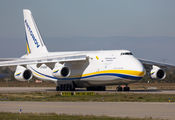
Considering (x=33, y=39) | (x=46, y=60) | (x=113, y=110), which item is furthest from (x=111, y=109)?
(x=33, y=39)

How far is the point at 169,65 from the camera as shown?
4041cm

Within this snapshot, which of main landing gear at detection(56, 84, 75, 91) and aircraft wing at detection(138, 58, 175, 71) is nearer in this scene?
aircraft wing at detection(138, 58, 175, 71)

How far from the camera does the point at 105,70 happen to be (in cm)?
3531

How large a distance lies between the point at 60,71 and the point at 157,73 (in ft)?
38.6

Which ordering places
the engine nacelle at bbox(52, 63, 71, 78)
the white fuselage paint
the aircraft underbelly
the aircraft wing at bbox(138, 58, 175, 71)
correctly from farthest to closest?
the aircraft wing at bbox(138, 58, 175, 71) < the engine nacelle at bbox(52, 63, 71, 78) < the aircraft underbelly < the white fuselage paint

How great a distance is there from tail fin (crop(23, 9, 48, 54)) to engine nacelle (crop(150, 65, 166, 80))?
51.1ft

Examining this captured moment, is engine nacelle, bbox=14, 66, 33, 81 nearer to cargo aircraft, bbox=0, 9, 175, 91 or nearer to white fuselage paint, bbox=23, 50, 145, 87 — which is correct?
cargo aircraft, bbox=0, 9, 175, 91

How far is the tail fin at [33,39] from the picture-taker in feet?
149

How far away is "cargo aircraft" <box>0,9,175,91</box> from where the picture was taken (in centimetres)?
3391

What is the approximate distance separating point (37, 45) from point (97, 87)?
11.6m

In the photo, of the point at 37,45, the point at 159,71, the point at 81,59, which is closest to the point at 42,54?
the point at 37,45

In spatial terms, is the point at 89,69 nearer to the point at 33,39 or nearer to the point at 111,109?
the point at 33,39

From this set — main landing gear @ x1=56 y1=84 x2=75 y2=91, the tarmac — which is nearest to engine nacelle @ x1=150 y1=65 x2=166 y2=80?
main landing gear @ x1=56 y1=84 x2=75 y2=91

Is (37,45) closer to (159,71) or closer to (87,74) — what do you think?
(87,74)
